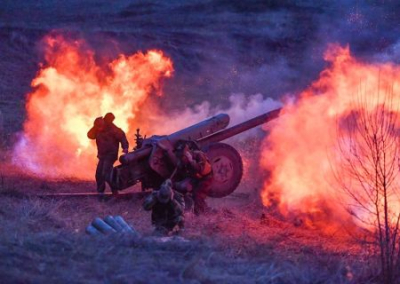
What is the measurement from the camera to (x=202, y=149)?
14531 mm

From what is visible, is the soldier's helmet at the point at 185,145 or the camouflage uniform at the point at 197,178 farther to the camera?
the soldier's helmet at the point at 185,145

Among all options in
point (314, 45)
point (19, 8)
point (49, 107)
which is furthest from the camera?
point (19, 8)

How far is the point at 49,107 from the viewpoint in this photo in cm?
2141

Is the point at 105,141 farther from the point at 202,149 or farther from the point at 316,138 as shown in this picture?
the point at 316,138

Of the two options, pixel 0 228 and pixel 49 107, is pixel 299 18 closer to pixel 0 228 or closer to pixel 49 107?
pixel 49 107

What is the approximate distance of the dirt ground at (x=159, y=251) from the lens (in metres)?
8.23

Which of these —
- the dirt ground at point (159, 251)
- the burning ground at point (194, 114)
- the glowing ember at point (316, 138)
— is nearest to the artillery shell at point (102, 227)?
the dirt ground at point (159, 251)

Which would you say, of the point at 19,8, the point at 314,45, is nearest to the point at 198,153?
the point at 314,45

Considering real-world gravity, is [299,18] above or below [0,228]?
above

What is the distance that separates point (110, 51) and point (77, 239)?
25.4 metres

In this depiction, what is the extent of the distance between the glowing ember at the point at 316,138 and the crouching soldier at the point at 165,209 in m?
4.57

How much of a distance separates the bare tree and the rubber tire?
6.52 feet

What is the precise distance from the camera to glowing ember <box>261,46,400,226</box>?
15281 millimetres

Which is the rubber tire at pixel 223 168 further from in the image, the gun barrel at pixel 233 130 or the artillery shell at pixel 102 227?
the artillery shell at pixel 102 227
